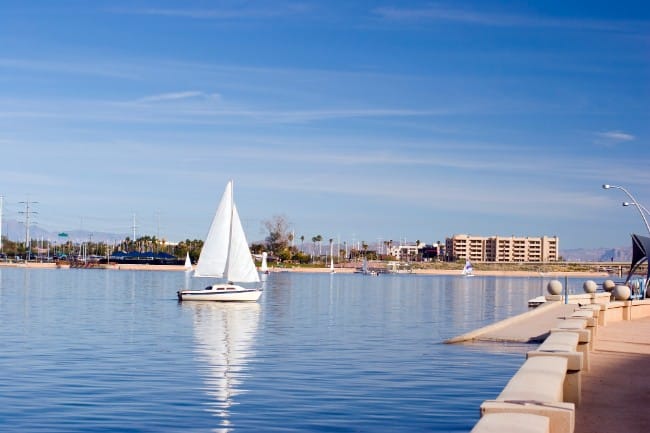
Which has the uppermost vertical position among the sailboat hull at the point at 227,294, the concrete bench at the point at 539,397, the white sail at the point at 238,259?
the white sail at the point at 238,259

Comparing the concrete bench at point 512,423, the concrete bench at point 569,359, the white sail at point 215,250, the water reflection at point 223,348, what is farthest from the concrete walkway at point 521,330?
the white sail at point 215,250

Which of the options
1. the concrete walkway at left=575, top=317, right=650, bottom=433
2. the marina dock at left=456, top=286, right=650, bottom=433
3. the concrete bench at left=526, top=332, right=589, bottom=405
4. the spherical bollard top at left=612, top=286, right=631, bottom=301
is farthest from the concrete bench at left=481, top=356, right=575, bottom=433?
the spherical bollard top at left=612, top=286, right=631, bottom=301

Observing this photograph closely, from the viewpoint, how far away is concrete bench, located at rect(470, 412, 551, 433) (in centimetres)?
810

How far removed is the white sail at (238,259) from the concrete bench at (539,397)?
212ft

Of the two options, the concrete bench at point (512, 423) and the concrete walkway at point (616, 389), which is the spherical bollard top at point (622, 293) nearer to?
the concrete walkway at point (616, 389)

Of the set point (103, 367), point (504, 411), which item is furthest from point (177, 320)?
point (504, 411)

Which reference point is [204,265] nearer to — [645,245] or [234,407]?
[645,245]

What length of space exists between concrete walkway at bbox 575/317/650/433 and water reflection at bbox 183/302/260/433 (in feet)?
26.6

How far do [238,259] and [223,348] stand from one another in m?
36.8

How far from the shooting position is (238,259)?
77.2 metres

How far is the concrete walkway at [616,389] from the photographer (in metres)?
13.5

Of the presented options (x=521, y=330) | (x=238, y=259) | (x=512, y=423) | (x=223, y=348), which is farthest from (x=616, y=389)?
(x=238, y=259)

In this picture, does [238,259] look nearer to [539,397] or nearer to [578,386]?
[578,386]

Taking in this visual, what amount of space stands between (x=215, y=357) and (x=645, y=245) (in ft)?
94.5
